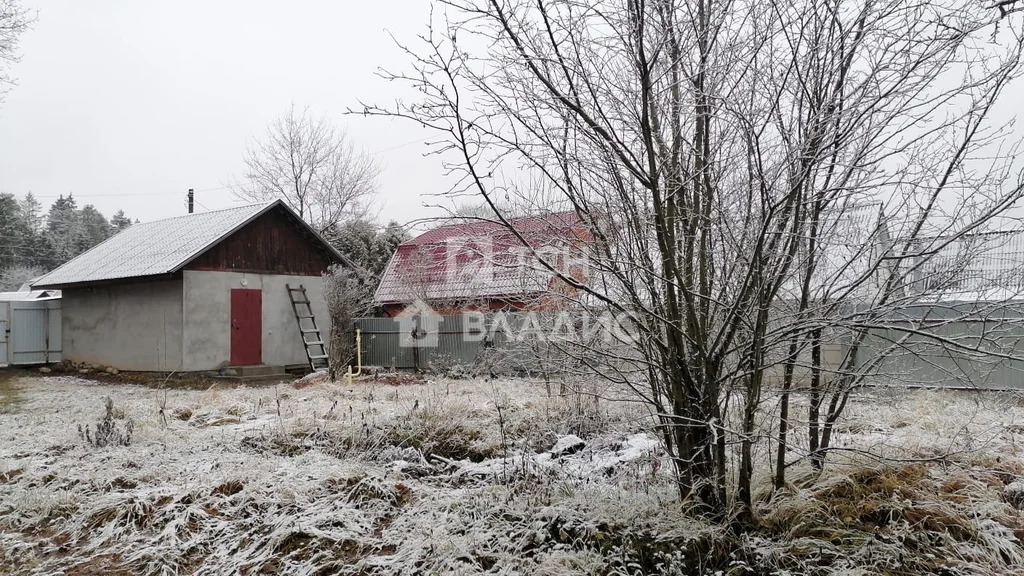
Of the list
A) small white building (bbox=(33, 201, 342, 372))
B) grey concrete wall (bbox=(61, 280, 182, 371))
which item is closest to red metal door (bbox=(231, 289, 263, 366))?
small white building (bbox=(33, 201, 342, 372))

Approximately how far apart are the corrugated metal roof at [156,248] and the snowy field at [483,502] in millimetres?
8632

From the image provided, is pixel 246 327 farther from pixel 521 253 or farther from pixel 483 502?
pixel 521 253

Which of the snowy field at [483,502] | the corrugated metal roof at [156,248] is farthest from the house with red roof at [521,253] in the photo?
the corrugated metal roof at [156,248]

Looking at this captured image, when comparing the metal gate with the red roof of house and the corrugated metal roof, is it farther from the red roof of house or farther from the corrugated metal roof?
the red roof of house

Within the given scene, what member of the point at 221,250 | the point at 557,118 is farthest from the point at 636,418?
the point at 221,250

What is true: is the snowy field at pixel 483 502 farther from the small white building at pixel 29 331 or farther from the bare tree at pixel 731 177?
the small white building at pixel 29 331

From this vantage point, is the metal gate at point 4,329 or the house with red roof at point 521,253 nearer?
the house with red roof at point 521,253

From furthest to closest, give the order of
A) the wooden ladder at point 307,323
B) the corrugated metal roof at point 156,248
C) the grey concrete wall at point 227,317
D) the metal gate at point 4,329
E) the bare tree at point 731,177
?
1. the metal gate at point 4,329
2. the wooden ladder at point 307,323
3. the corrugated metal roof at point 156,248
4. the grey concrete wall at point 227,317
5. the bare tree at point 731,177

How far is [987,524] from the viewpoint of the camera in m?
2.72

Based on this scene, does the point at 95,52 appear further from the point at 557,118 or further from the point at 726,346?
the point at 726,346

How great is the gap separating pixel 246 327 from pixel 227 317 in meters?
0.55

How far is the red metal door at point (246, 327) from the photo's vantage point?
45.2 ft

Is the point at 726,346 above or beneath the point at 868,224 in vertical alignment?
beneath

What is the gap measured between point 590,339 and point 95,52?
14.4 m
